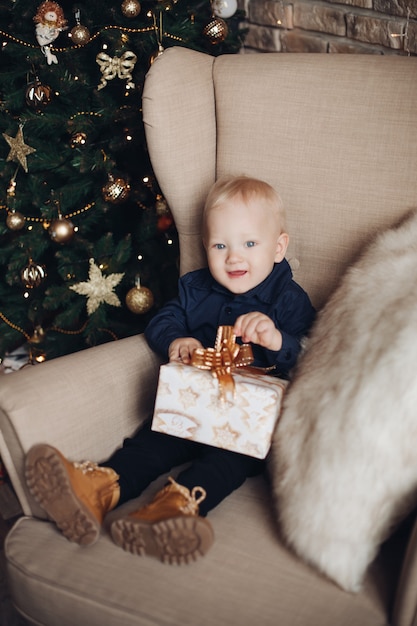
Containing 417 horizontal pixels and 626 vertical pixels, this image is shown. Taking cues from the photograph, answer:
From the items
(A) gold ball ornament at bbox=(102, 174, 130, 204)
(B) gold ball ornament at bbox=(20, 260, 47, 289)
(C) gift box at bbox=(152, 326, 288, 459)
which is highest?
(A) gold ball ornament at bbox=(102, 174, 130, 204)

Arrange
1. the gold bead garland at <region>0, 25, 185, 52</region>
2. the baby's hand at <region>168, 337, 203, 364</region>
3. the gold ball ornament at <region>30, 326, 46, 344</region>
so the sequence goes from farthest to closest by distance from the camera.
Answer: the gold ball ornament at <region>30, 326, 46, 344</region> < the gold bead garland at <region>0, 25, 185, 52</region> < the baby's hand at <region>168, 337, 203, 364</region>

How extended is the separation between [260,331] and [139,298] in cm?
78

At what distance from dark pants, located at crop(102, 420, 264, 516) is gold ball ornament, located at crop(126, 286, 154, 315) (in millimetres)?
687

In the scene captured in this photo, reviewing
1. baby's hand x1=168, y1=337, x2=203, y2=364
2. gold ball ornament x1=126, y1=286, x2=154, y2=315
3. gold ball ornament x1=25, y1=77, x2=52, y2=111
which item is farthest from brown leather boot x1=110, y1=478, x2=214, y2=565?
gold ball ornament x1=25, y1=77, x2=52, y2=111

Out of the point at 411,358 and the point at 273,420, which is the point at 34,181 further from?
the point at 411,358

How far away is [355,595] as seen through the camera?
968mm

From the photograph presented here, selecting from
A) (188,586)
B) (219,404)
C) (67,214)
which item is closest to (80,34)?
(67,214)

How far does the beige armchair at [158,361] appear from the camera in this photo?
38.3 inches

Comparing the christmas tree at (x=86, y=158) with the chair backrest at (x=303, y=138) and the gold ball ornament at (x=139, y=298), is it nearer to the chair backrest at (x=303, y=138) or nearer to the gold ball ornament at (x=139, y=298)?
the gold ball ornament at (x=139, y=298)

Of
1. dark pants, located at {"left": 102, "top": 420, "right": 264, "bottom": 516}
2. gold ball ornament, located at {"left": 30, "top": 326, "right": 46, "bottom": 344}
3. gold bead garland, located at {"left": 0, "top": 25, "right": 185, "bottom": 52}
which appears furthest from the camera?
gold ball ornament, located at {"left": 30, "top": 326, "right": 46, "bottom": 344}

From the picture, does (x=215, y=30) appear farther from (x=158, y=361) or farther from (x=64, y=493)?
(x=64, y=493)

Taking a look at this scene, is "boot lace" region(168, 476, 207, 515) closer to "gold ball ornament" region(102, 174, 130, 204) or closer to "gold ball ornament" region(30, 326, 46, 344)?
"gold ball ornament" region(102, 174, 130, 204)

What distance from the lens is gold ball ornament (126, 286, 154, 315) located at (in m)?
1.97

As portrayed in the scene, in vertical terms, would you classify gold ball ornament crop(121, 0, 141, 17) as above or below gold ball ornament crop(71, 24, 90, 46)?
above
